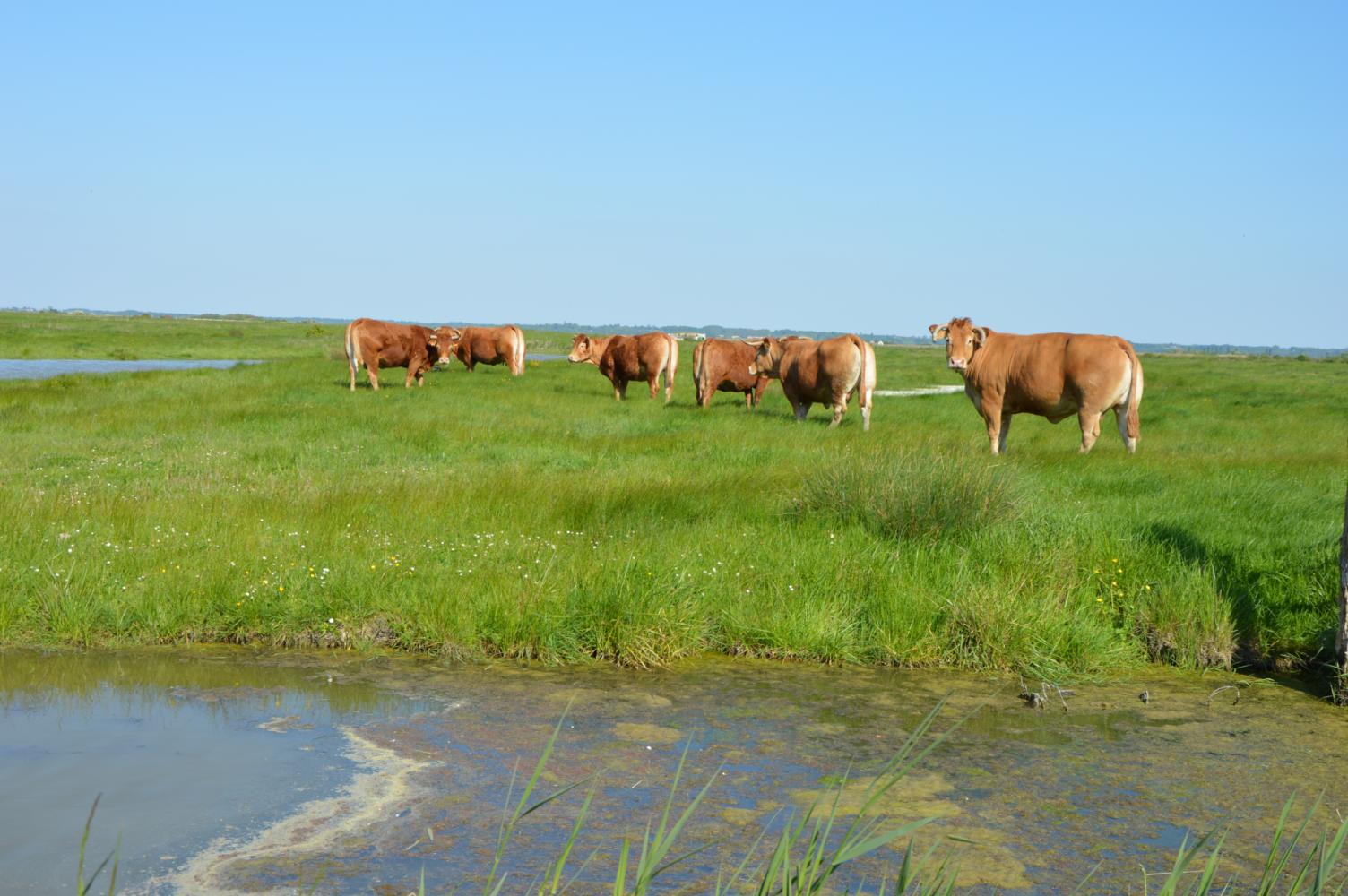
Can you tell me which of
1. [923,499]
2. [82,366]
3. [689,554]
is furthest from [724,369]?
[82,366]

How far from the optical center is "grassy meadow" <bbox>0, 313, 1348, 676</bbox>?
7.49 metres

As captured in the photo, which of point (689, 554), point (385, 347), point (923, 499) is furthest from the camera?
point (385, 347)

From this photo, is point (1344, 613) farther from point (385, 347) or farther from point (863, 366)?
point (385, 347)

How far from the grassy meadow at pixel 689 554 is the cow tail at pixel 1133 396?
0.55m

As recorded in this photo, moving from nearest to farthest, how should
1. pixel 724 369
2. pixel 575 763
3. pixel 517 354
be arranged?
pixel 575 763, pixel 724 369, pixel 517 354

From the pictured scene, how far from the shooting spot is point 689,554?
339 inches

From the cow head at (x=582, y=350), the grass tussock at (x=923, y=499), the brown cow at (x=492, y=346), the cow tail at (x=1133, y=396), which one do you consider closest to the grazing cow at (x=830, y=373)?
the cow tail at (x=1133, y=396)

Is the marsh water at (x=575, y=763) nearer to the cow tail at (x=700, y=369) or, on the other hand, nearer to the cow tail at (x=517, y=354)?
the cow tail at (x=700, y=369)

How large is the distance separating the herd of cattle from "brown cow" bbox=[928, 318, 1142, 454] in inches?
0.5

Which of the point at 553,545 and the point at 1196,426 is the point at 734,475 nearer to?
the point at 553,545

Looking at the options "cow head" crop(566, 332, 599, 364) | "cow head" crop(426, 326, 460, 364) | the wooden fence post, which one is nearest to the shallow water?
"cow head" crop(426, 326, 460, 364)

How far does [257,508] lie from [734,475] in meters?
4.57

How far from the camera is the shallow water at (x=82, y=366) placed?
1465 inches

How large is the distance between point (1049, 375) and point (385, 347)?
16930mm
